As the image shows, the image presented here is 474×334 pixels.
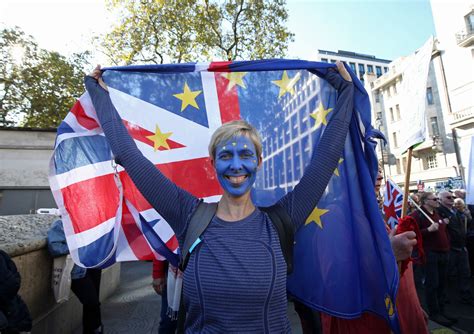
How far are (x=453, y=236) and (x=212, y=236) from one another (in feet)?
20.1

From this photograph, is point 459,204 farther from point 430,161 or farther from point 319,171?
point 430,161

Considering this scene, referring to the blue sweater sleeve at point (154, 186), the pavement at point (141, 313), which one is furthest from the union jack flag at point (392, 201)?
the blue sweater sleeve at point (154, 186)

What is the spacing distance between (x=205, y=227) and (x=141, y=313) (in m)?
4.44

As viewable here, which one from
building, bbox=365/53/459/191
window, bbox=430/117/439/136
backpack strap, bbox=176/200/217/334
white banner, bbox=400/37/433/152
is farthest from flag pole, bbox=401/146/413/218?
window, bbox=430/117/439/136

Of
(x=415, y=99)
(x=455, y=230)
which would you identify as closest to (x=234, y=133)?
(x=415, y=99)

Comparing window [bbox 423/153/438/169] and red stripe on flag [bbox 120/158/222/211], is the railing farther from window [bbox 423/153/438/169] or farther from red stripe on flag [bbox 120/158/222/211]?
red stripe on flag [bbox 120/158/222/211]

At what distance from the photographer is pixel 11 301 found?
2.40m

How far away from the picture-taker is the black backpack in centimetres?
142

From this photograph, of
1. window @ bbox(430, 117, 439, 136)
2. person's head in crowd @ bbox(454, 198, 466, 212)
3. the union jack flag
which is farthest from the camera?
window @ bbox(430, 117, 439, 136)

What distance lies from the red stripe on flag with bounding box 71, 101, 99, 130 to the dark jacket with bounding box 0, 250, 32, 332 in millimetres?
1243

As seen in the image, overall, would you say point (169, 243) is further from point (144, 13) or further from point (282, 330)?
point (144, 13)

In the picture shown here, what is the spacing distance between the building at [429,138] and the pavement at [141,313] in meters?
20.5

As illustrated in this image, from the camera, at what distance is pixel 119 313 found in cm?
506

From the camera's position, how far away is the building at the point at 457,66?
24766 mm
